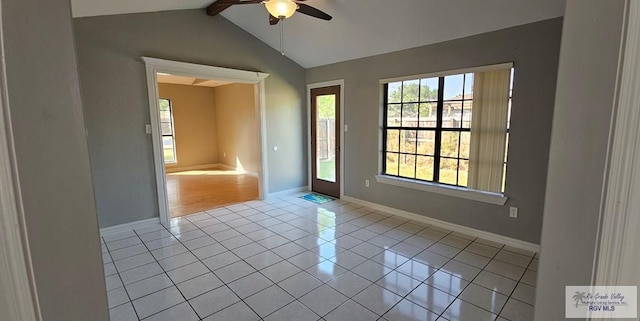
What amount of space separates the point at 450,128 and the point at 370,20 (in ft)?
5.58

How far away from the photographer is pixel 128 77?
145 inches

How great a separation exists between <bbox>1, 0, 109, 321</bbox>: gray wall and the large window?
3.67 m

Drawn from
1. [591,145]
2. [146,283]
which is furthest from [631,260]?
[146,283]

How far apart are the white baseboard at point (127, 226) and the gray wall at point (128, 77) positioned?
53 mm

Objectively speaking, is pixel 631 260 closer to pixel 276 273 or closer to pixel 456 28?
pixel 276 273

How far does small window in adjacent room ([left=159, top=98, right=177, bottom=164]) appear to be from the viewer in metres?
8.05

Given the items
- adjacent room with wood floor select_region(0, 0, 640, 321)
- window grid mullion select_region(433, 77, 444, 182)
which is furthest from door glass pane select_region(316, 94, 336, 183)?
window grid mullion select_region(433, 77, 444, 182)

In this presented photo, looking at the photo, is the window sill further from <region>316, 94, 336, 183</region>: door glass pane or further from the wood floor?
the wood floor

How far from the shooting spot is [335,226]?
392cm

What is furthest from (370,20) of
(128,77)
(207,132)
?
(207,132)

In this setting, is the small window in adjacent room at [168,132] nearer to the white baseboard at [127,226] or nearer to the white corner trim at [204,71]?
the white corner trim at [204,71]

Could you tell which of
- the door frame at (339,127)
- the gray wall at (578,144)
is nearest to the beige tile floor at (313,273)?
the door frame at (339,127)

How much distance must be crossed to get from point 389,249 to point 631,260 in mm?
2820

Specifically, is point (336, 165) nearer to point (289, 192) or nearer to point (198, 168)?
point (289, 192)
